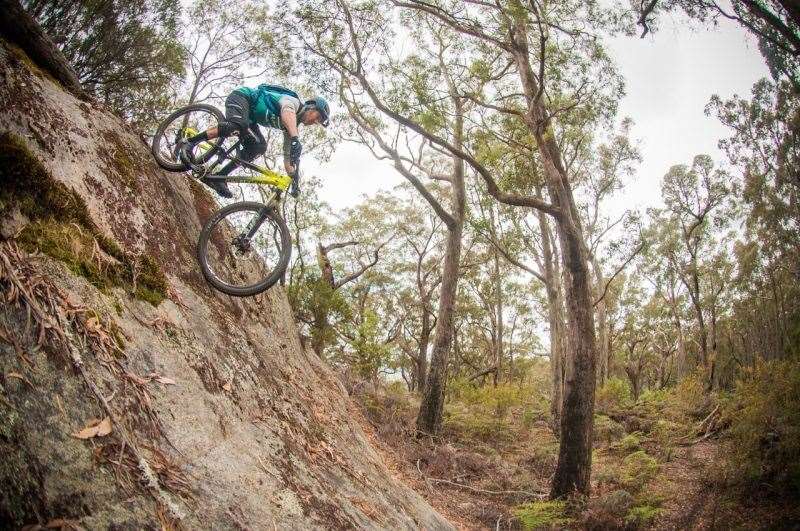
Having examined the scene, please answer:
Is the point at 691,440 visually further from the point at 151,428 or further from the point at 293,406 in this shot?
the point at 151,428

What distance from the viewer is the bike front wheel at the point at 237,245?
4359 millimetres

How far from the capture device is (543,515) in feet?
21.4

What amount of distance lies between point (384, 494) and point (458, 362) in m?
26.7

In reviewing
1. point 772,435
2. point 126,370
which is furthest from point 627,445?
point 126,370

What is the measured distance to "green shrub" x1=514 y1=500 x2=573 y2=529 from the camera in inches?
250

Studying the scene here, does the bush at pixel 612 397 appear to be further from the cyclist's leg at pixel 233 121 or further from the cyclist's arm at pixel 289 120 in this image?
the cyclist's leg at pixel 233 121

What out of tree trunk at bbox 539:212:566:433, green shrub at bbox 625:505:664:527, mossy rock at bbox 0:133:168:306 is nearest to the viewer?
mossy rock at bbox 0:133:168:306

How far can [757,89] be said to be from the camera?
59.0 feet

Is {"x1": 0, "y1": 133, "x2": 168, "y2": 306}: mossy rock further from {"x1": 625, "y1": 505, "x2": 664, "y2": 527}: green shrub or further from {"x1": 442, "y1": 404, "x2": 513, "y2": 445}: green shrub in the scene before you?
{"x1": 442, "y1": 404, "x2": 513, "y2": 445}: green shrub

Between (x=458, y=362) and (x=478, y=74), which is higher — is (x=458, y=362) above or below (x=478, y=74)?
below

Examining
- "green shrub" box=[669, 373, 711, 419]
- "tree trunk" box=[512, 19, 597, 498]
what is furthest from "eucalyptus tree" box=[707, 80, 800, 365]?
"tree trunk" box=[512, 19, 597, 498]

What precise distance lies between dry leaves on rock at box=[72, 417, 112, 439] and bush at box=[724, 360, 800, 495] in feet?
26.4

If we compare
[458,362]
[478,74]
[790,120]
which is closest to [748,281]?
[790,120]

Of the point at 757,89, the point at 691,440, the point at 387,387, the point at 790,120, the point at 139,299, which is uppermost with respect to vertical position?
the point at 757,89
